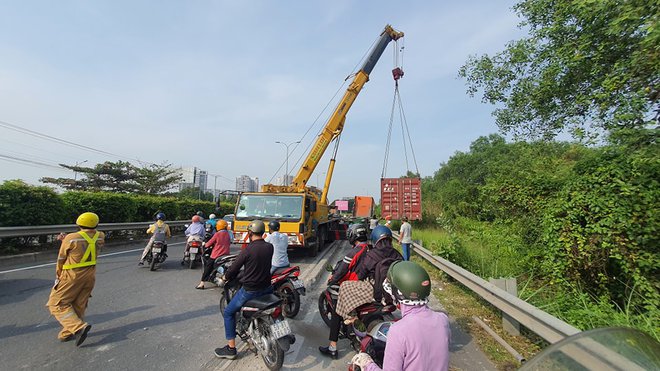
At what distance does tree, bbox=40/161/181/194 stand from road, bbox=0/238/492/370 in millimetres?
35062

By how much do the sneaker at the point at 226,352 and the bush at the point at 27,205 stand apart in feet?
33.3

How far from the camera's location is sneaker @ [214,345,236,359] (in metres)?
3.82

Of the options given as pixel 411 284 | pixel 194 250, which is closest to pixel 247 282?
pixel 411 284

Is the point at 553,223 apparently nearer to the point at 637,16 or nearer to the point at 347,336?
the point at 637,16

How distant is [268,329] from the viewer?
143 inches

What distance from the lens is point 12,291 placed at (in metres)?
6.28

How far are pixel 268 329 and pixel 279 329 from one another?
207mm

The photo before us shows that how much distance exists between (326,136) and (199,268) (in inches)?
279

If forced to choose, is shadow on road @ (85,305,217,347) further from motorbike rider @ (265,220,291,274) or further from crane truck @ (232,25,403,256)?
crane truck @ (232,25,403,256)

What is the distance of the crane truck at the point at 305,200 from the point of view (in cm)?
1013

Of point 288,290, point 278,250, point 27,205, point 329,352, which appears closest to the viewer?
point 329,352

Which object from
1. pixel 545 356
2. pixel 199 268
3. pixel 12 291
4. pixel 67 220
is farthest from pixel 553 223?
pixel 67 220

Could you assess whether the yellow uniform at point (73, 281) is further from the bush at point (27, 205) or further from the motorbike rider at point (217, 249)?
the bush at point (27, 205)

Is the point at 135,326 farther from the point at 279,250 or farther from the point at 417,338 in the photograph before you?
the point at 417,338
